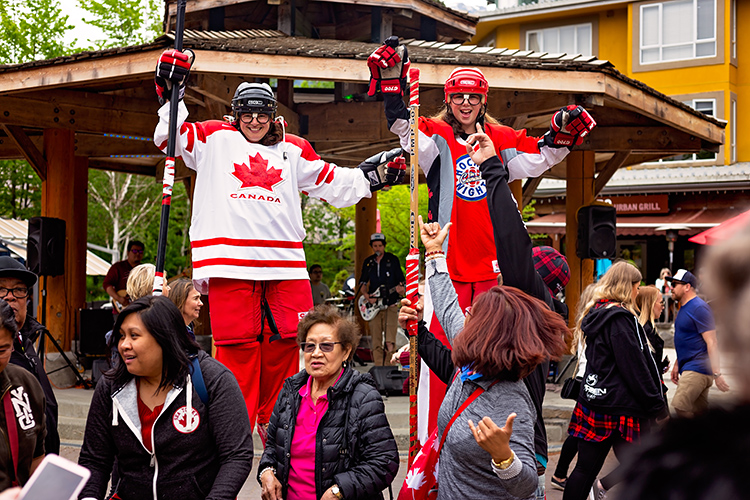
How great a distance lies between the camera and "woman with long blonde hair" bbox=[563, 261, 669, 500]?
425 centimetres

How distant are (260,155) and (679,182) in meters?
21.3

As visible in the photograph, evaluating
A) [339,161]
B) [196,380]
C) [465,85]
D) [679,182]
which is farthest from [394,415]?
[679,182]

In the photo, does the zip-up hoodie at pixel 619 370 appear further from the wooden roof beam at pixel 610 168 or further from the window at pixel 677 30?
the window at pixel 677 30

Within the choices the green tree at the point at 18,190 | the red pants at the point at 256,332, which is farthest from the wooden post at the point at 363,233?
the green tree at the point at 18,190

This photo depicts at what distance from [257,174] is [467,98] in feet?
4.14

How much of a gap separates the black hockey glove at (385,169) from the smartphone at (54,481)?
289 cm

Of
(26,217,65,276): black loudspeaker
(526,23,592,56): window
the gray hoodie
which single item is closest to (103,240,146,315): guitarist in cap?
(26,217,65,276): black loudspeaker

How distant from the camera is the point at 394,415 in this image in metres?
6.82

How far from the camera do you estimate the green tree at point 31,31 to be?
57.8 ft

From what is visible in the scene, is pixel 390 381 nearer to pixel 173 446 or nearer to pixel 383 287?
pixel 383 287

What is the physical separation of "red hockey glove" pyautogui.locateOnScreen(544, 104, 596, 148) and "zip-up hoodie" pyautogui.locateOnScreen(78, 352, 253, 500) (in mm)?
2341

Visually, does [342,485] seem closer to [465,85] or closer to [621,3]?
[465,85]

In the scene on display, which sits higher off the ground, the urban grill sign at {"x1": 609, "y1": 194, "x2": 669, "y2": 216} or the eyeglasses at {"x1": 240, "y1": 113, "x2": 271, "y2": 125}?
the urban grill sign at {"x1": 609, "y1": 194, "x2": 669, "y2": 216}

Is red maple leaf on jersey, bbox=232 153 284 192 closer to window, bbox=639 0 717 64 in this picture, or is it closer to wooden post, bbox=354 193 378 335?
wooden post, bbox=354 193 378 335
